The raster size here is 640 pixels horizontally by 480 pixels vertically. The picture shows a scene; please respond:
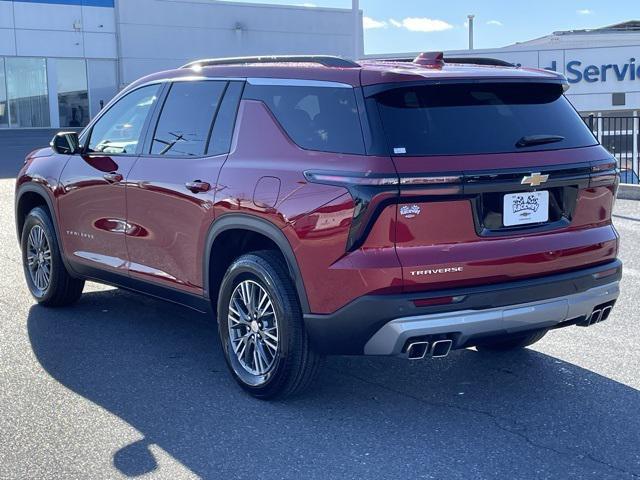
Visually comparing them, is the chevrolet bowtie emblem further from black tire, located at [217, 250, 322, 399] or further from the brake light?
black tire, located at [217, 250, 322, 399]

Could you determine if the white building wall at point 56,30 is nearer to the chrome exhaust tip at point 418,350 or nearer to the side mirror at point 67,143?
the side mirror at point 67,143

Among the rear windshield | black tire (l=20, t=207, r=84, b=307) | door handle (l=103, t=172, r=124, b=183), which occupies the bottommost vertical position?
black tire (l=20, t=207, r=84, b=307)

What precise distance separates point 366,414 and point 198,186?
1.63m

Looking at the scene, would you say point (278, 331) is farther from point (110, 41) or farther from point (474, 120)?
point (110, 41)

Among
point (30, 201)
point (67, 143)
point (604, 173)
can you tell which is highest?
point (67, 143)

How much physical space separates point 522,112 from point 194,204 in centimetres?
194

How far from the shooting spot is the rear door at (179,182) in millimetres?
5180

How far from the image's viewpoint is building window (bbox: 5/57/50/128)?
3984cm

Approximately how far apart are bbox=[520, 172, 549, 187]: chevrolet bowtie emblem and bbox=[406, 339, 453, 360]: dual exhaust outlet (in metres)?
0.87

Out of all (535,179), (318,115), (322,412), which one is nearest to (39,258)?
(322,412)

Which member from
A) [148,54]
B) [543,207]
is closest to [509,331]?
[543,207]

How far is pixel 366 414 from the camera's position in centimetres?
471

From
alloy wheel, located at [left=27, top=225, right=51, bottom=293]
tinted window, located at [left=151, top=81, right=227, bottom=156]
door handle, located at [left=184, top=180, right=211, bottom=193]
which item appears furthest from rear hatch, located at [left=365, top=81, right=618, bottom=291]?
alloy wheel, located at [left=27, top=225, right=51, bottom=293]

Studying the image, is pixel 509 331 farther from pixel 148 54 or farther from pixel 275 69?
pixel 148 54
